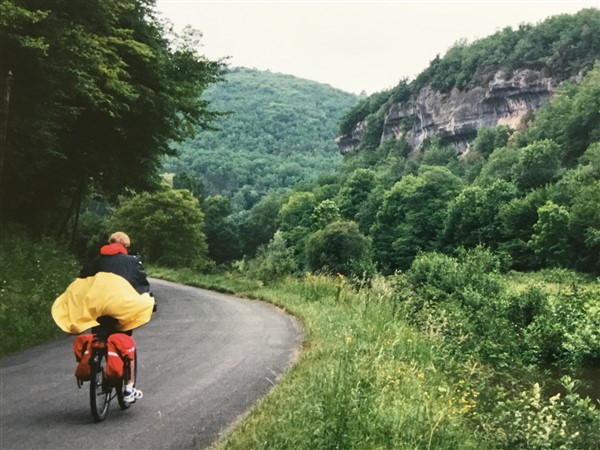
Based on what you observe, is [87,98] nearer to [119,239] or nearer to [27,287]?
[27,287]

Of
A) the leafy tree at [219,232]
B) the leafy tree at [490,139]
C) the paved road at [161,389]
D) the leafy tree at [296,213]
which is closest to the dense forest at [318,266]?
the paved road at [161,389]

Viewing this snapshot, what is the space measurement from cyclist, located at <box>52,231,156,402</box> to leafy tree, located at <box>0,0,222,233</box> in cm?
576

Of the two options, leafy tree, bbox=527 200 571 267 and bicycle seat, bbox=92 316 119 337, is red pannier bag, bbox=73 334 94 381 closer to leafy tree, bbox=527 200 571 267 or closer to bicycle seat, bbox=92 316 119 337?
bicycle seat, bbox=92 316 119 337

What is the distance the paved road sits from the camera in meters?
5.74

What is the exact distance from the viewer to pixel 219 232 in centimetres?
8919

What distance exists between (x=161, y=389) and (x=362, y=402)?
9.96 ft

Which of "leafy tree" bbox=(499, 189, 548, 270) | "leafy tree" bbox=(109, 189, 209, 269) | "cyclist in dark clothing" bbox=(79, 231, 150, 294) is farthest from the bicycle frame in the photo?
"leafy tree" bbox=(499, 189, 548, 270)

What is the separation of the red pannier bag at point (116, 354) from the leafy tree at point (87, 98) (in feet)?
21.2

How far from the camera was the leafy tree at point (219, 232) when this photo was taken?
88.9 metres

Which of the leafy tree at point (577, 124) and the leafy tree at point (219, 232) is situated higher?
the leafy tree at point (577, 124)

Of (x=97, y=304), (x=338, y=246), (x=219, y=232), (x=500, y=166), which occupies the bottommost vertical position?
(x=219, y=232)

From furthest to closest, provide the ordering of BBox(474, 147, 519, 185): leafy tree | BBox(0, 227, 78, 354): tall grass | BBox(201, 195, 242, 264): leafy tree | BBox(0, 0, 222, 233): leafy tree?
1. BBox(474, 147, 519, 185): leafy tree
2. BBox(201, 195, 242, 264): leafy tree
3. BBox(0, 0, 222, 233): leafy tree
4. BBox(0, 227, 78, 354): tall grass

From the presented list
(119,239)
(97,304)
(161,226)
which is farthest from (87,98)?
(161,226)

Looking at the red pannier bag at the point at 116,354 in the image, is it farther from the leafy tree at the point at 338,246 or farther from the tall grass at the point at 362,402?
the leafy tree at the point at 338,246
